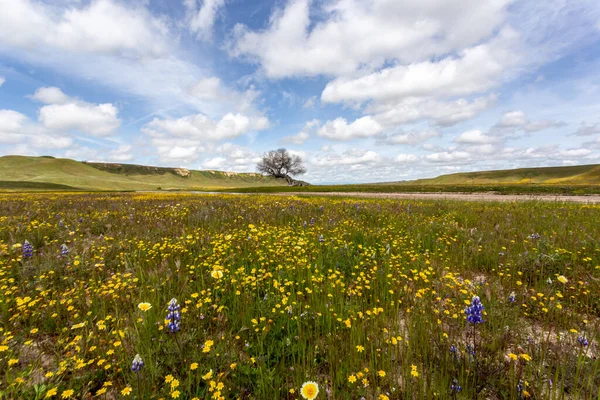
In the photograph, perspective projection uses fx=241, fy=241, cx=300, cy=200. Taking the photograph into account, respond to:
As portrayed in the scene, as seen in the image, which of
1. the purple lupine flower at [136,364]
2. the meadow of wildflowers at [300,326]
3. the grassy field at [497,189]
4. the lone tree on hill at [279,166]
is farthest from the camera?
the lone tree on hill at [279,166]

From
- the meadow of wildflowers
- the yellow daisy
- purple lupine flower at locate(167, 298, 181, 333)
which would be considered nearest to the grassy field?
the meadow of wildflowers

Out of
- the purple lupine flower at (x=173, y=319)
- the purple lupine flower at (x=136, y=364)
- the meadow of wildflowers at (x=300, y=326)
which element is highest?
the purple lupine flower at (x=173, y=319)

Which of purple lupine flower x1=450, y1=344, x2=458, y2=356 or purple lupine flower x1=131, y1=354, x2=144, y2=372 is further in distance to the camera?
purple lupine flower x1=450, y1=344, x2=458, y2=356

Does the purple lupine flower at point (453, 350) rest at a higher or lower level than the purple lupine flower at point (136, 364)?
lower

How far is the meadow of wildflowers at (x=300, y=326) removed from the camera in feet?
7.32

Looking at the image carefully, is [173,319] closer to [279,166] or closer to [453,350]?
[453,350]

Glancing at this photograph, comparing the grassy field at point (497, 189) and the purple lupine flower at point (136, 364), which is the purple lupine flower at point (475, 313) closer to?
the purple lupine flower at point (136, 364)

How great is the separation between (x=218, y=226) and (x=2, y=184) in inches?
5399

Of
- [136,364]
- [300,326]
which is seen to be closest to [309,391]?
[300,326]

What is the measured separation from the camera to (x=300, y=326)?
297 centimetres

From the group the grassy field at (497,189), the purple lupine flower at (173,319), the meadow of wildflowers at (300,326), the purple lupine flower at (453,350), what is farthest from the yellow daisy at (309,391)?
the grassy field at (497,189)

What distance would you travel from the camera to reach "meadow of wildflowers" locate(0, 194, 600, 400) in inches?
87.9

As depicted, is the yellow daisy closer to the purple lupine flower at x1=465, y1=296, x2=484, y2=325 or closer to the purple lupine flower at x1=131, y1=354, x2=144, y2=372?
the purple lupine flower at x1=131, y1=354, x2=144, y2=372

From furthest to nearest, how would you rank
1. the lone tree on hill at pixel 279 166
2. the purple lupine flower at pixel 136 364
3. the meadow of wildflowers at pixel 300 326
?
1. the lone tree on hill at pixel 279 166
2. the meadow of wildflowers at pixel 300 326
3. the purple lupine flower at pixel 136 364
